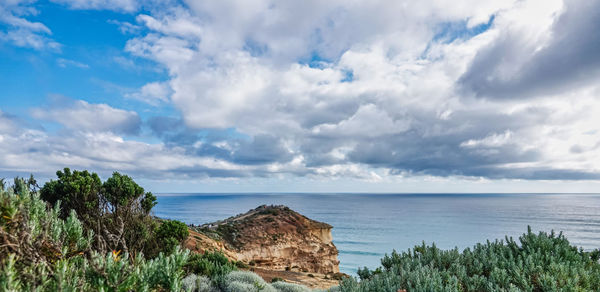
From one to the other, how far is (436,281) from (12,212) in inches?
279

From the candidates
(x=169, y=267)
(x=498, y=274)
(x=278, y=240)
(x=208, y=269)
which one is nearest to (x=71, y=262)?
(x=169, y=267)

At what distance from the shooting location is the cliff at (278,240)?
1340 inches

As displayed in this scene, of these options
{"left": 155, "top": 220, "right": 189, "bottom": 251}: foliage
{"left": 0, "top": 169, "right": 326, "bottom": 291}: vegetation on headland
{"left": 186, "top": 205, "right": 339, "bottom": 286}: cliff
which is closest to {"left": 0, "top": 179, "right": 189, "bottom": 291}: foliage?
{"left": 0, "top": 169, "right": 326, "bottom": 291}: vegetation on headland

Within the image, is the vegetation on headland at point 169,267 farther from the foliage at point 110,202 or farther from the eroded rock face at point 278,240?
the eroded rock face at point 278,240

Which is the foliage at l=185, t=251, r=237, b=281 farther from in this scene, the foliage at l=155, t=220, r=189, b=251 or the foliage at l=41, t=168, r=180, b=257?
the foliage at l=41, t=168, r=180, b=257

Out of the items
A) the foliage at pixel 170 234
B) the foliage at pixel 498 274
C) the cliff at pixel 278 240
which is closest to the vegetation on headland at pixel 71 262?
the foliage at pixel 170 234

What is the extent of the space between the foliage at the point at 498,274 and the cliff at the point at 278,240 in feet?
87.1

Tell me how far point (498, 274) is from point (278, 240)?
111ft

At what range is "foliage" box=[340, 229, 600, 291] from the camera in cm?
555

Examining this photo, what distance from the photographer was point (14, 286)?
12.2 feet

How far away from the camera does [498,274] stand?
5859 mm

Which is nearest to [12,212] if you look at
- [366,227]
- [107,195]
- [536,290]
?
[536,290]

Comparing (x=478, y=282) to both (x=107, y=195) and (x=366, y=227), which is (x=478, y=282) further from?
(x=366, y=227)

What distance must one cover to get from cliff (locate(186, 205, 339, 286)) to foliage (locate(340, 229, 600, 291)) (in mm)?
26549
